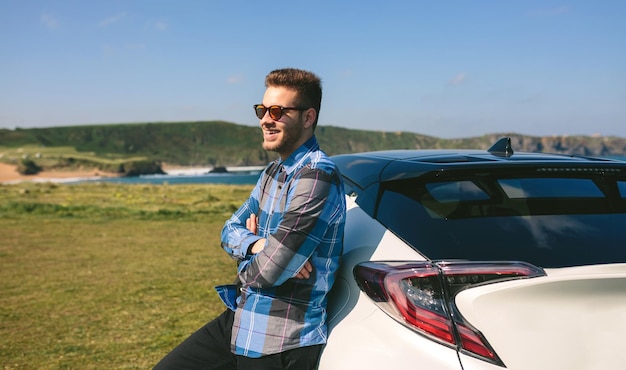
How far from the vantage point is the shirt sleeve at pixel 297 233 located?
6.34ft

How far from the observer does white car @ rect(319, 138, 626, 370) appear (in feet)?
5.09

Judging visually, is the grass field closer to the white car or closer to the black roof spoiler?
the white car

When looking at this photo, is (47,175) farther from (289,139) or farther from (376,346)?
(376,346)

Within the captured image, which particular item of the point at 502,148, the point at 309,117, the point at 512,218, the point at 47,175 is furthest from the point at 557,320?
the point at 47,175

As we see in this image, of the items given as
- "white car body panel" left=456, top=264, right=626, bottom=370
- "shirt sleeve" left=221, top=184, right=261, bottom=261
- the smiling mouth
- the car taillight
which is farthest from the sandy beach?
"white car body panel" left=456, top=264, right=626, bottom=370

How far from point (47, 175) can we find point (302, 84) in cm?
18780

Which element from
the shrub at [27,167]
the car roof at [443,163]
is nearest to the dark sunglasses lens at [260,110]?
the car roof at [443,163]

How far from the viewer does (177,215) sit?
17750 millimetres

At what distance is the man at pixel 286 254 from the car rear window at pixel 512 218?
0.30 meters

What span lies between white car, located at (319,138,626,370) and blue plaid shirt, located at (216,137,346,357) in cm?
10

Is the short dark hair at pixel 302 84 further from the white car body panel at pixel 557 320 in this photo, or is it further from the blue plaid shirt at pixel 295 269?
the white car body panel at pixel 557 320

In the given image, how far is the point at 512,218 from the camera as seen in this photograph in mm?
1901

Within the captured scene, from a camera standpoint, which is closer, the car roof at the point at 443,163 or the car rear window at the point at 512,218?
the car rear window at the point at 512,218

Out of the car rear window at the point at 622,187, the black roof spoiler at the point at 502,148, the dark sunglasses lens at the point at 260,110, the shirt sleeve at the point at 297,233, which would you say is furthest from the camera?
the black roof spoiler at the point at 502,148
